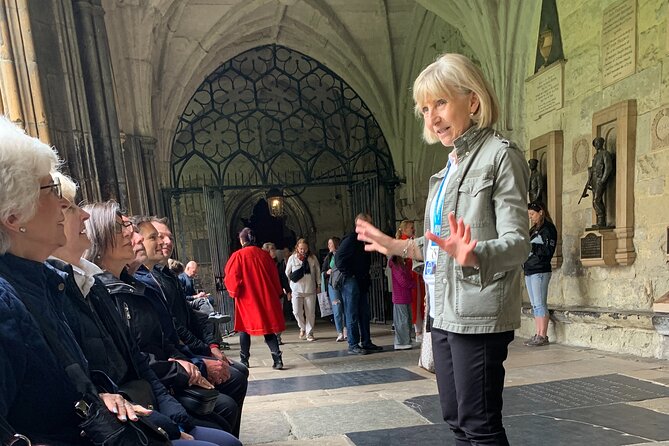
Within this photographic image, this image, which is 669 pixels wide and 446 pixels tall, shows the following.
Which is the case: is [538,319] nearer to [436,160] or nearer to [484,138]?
[484,138]

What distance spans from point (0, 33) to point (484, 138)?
4279mm

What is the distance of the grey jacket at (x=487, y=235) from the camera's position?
1286 millimetres

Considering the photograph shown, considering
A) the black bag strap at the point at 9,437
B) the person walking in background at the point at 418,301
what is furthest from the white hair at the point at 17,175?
the person walking in background at the point at 418,301

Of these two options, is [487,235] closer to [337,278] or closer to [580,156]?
[337,278]

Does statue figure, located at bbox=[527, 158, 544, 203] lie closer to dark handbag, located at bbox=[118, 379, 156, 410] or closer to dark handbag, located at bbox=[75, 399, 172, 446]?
dark handbag, located at bbox=[118, 379, 156, 410]

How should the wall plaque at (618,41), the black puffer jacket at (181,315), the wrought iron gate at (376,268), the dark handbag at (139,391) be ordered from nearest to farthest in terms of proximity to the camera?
the dark handbag at (139,391) → the black puffer jacket at (181,315) → the wall plaque at (618,41) → the wrought iron gate at (376,268)

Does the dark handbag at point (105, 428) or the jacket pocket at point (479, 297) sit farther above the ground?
the jacket pocket at point (479, 297)

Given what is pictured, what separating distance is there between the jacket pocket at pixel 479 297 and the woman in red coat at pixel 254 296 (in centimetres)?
422

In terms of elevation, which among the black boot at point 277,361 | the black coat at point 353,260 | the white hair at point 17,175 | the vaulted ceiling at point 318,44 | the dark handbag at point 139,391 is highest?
the vaulted ceiling at point 318,44

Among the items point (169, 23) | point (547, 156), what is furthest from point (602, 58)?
point (169, 23)

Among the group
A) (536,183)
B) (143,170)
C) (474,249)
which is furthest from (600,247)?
(143,170)

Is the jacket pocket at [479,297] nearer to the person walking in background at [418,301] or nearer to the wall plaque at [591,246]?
the wall plaque at [591,246]

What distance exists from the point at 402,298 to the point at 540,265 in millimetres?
1686

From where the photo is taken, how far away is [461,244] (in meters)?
1.24
